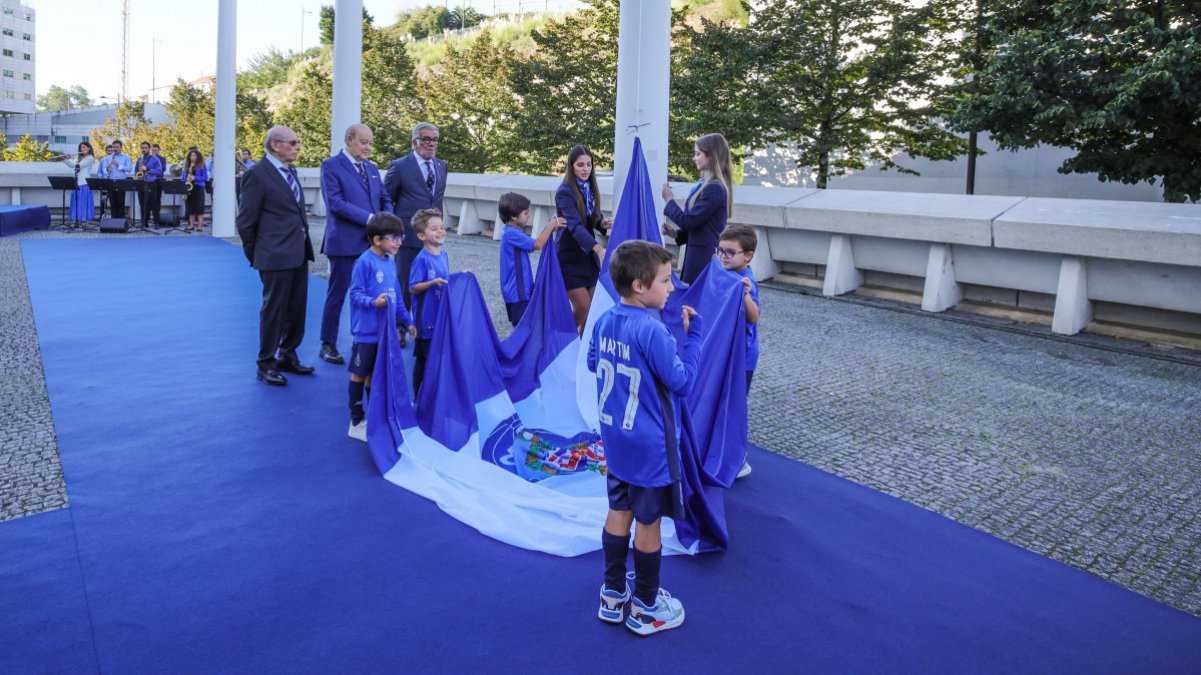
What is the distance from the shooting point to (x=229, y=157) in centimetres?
1884

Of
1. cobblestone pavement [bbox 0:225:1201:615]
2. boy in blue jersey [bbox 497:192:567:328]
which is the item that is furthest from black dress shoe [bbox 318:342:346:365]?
boy in blue jersey [bbox 497:192:567:328]

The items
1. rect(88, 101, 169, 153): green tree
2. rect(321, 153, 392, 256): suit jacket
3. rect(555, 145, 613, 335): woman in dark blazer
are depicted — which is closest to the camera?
rect(555, 145, 613, 335): woman in dark blazer

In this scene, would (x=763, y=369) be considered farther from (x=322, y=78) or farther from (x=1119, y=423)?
(x=322, y=78)

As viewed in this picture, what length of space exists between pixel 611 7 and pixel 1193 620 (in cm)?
2720

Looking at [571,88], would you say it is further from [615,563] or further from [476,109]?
[615,563]

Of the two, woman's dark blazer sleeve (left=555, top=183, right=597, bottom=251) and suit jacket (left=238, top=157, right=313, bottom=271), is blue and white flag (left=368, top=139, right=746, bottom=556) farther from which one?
suit jacket (left=238, top=157, right=313, bottom=271)

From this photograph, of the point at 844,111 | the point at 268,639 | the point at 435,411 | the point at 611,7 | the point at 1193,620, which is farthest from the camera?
the point at 611,7

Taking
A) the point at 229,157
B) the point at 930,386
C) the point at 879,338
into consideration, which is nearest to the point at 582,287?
the point at 930,386

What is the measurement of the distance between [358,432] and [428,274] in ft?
3.61

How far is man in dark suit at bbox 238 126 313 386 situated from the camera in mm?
6699

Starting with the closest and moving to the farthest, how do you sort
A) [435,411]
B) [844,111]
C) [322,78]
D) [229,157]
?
[435,411] < [229,157] < [844,111] < [322,78]

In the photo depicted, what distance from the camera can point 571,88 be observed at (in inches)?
1099

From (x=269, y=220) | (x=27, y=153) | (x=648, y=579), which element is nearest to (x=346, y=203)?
(x=269, y=220)

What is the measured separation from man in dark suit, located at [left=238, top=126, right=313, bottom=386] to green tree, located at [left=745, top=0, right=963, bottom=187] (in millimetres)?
15480
